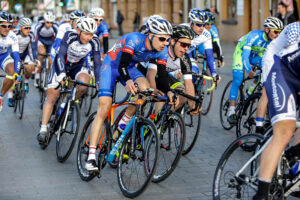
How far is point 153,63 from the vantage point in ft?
24.5

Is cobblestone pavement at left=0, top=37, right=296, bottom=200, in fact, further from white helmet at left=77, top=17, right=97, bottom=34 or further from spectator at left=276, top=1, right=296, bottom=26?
spectator at left=276, top=1, right=296, bottom=26

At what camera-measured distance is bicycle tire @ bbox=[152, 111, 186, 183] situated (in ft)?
21.7

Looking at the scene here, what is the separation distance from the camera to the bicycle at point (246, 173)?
4832 millimetres

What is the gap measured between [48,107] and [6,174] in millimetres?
1709

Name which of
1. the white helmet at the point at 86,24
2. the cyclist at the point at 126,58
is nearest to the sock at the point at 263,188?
the cyclist at the point at 126,58

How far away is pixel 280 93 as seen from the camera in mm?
4852

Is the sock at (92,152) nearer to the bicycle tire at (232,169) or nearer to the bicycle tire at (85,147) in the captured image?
the bicycle tire at (85,147)

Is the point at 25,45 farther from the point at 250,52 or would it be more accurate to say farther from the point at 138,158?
the point at 138,158

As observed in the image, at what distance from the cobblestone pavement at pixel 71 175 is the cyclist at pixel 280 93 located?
144 centimetres

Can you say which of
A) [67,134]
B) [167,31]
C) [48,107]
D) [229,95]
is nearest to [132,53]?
[167,31]

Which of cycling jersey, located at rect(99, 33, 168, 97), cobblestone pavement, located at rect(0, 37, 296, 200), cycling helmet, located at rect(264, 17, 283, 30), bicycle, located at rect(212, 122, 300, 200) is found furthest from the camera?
cycling helmet, located at rect(264, 17, 283, 30)

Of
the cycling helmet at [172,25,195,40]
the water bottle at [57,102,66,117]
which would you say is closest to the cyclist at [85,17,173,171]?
the cycling helmet at [172,25,195,40]

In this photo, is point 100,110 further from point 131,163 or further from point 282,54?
point 282,54

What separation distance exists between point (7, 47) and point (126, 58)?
4.98 metres
